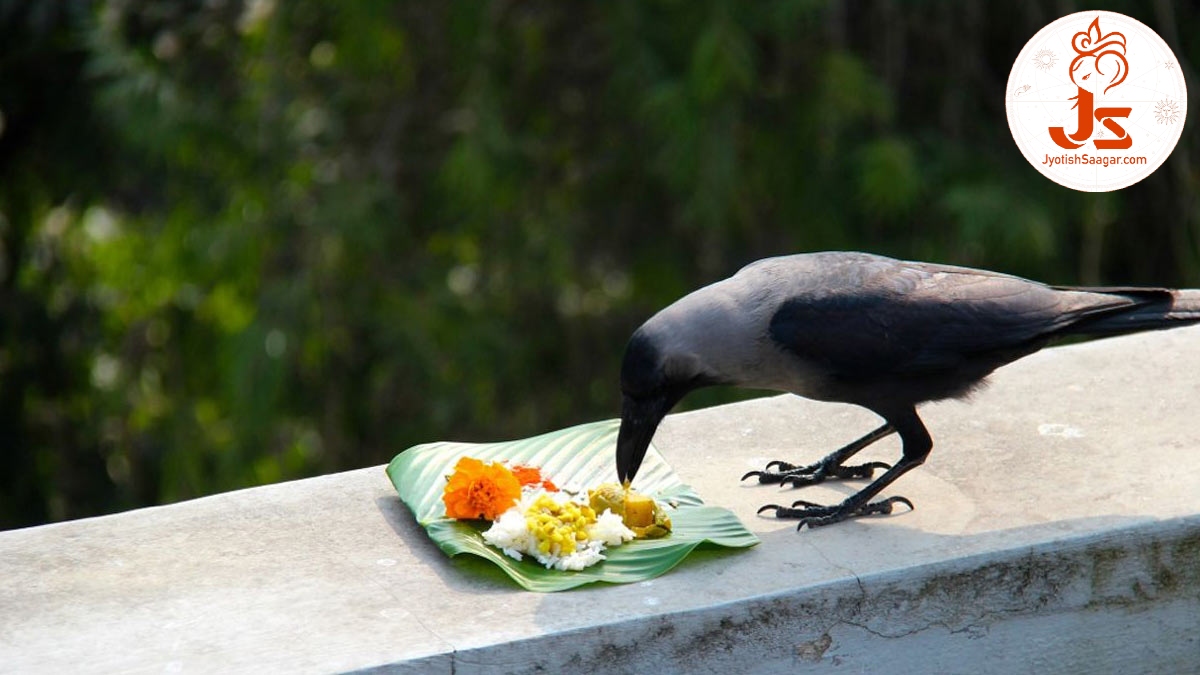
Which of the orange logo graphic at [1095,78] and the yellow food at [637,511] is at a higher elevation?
the orange logo graphic at [1095,78]

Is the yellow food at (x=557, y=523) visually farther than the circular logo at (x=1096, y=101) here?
No

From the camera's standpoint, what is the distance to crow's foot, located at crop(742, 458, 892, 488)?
4.15 meters

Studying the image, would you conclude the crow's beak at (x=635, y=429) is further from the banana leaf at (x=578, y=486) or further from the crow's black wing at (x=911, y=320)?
the crow's black wing at (x=911, y=320)

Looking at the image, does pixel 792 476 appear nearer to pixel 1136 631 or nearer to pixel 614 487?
pixel 614 487

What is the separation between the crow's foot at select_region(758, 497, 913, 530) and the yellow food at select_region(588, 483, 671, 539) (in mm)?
329

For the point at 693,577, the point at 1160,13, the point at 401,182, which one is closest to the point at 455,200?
the point at 401,182

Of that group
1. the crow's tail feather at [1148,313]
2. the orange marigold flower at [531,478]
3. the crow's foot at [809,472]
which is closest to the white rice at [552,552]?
the orange marigold flower at [531,478]

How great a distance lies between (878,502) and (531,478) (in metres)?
0.92

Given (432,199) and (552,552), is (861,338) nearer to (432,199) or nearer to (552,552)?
(552,552)

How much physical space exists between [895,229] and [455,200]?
207 centimetres

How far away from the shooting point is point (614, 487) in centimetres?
383

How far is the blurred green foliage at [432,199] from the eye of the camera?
6.72 m

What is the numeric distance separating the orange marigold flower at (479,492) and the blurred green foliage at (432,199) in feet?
9.80

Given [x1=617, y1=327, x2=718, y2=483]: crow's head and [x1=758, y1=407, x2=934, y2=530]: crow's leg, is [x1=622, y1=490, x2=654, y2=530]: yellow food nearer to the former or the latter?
[x1=617, y1=327, x2=718, y2=483]: crow's head
